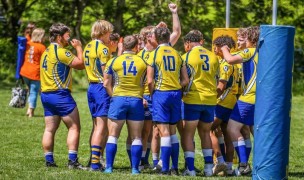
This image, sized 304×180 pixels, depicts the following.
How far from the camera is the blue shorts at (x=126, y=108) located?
11.6 metres

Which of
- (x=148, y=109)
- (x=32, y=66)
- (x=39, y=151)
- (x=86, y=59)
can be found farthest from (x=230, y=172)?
(x=32, y=66)

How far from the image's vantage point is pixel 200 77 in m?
12.0

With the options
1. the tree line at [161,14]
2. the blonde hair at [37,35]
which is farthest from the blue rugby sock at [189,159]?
the tree line at [161,14]

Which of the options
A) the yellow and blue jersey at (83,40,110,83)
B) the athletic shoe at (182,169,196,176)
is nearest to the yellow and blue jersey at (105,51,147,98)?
the yellow and blue jersey at (83,40,110,83)

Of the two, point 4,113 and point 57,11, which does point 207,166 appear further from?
point 57,11

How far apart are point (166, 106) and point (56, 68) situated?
1654 millimetres

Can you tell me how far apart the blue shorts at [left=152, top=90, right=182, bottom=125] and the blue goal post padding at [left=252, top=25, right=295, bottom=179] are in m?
1.74

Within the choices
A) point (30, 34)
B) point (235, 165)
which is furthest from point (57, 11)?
point (235, 165)

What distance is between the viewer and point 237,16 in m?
30.0

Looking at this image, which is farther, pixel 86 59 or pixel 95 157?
pixel 86 59

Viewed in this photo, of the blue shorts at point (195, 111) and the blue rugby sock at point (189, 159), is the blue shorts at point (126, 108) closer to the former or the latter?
the blue shorts at point (195, 111)

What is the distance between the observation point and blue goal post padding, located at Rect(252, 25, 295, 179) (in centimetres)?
991

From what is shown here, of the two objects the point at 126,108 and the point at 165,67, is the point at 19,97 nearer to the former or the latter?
the point at 126,108

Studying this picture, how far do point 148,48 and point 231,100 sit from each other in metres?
1.42
